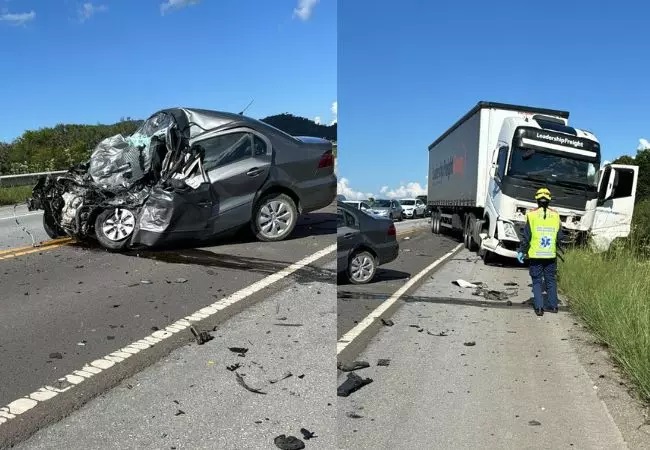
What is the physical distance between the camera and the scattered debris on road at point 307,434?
3098 millimetres

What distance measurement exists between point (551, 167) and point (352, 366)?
8.15m

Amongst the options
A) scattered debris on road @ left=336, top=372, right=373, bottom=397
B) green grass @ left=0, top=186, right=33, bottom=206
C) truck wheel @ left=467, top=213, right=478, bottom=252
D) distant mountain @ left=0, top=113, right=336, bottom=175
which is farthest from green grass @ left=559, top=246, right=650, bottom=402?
distant mountain @ left=0, top=113, right=336, bottom=175

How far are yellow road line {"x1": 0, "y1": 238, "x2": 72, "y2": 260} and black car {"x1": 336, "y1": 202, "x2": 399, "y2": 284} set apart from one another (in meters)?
7.19

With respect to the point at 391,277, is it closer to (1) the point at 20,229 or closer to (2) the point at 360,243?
(2) the point at 360,243

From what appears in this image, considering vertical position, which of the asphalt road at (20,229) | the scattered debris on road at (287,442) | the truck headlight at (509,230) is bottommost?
the scattered debris on road at (287,442)

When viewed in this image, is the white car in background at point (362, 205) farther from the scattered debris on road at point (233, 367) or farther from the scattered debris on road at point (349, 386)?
the scattered debris on road at point (233, 367)

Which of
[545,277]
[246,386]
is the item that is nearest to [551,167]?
[545,277]

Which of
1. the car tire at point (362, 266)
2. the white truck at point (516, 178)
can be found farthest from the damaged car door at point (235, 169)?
the car tire at point (362, 266)

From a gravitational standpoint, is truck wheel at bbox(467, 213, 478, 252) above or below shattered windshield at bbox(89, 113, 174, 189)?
below

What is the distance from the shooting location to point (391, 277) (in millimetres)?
3064

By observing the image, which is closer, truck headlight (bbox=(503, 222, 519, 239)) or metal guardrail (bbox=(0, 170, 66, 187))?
truck headlight (bbox=(503, 222, 519, 239))

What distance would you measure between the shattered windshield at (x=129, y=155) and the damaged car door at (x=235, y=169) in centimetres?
59

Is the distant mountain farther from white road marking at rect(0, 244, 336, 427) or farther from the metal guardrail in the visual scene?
white road marking at rect(0, 244, 336, 427)

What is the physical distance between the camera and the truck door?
5.47 metres
